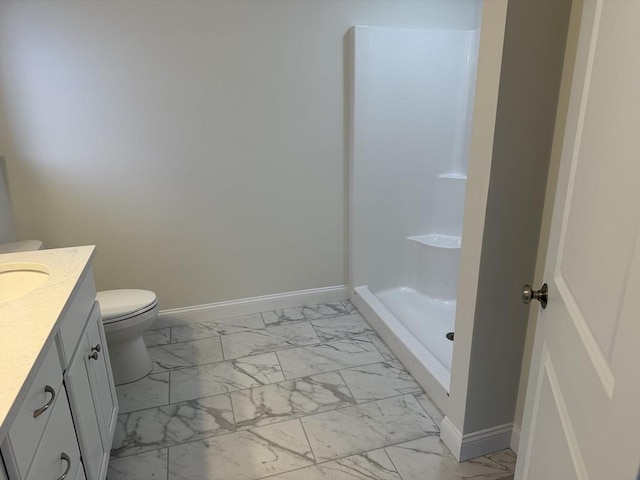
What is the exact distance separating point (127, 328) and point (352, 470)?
1.26 m

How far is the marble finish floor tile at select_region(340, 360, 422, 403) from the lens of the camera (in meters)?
2.20

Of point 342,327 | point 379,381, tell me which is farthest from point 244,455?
point 342,327

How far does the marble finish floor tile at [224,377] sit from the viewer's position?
2252 millimetres

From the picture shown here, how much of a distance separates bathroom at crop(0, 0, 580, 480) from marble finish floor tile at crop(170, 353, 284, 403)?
0.56m

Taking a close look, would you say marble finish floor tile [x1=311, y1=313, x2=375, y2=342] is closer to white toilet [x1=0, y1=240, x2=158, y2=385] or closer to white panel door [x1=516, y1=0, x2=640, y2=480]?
white toilet [x1=0, y1=240, x2=158, y2=385]

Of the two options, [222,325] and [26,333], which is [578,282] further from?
[222,325]

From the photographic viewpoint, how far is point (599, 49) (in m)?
0.83

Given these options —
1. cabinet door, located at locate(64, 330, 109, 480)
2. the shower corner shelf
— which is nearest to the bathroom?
the shower corner shelf

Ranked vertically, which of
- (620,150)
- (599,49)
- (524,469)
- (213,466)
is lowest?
(213,466)

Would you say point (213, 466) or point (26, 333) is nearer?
point (26, 333)

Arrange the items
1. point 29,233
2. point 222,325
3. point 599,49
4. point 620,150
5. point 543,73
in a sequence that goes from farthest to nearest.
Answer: point 222,325, point 29,233, point 543,73, point 599,49, point 620,150

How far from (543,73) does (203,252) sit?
2.12m

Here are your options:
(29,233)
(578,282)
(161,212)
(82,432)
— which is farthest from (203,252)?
(578,282)

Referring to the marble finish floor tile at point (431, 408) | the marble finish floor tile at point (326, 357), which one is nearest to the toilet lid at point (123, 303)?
the marble finish floor tile at point (326, 357)
